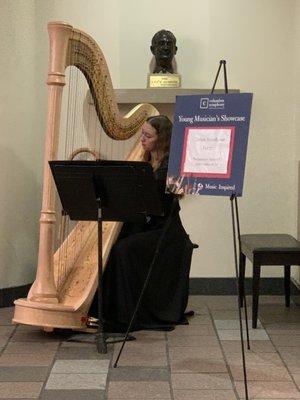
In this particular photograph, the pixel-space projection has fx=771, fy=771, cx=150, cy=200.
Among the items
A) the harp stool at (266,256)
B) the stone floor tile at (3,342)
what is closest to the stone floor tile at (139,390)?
the stone floor tile at (3,342)

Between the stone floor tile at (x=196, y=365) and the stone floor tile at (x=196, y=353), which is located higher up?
the stone floor tile at (x=196, y=353)

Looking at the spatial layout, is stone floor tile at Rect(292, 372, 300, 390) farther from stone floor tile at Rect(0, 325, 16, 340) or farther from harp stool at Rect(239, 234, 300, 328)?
stone floor tile at Rect(0, 325, 16, 340)

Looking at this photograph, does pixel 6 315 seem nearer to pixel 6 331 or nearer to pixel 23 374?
pixel 6 331

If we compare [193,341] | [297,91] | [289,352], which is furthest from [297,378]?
[297,91]

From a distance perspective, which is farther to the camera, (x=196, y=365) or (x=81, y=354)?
(x=81, y=354)

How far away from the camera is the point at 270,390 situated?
334 centimetres

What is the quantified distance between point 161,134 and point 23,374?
5.35ft

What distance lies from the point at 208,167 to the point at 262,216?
7.26 ft

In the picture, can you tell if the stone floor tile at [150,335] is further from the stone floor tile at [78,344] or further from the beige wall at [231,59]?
the beige wall at [231,59]

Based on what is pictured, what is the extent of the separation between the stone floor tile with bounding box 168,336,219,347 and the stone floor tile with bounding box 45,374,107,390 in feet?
2.34

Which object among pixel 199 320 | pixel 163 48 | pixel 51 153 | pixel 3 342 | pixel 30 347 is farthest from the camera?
pixel 163 48

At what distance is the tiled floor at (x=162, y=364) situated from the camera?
3.34 m

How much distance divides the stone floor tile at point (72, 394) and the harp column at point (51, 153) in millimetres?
782

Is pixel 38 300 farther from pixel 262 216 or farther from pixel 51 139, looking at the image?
pixel 262 216
